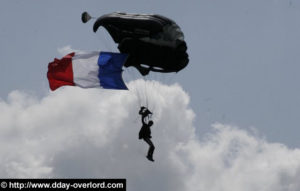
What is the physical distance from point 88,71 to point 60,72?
1860mm

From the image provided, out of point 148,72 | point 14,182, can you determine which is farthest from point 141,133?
point 14,182

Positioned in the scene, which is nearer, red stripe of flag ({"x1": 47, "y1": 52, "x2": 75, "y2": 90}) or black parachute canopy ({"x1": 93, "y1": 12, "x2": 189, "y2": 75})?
black parachute canopy ({"x1": 93, "y1": 12, "x2": 189, "y2": 75})

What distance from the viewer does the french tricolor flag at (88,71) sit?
51969mm

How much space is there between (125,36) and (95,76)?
12.4ft

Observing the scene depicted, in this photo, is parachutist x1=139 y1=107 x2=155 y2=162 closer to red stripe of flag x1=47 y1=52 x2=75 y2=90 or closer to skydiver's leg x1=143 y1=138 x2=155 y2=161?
skydiver's leg x1=143 y1=138 x2=155 y2=161

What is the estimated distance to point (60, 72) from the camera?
52969mm

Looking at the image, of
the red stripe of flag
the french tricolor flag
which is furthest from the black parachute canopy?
the red stripe of flag

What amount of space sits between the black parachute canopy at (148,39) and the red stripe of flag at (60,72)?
12.6ft

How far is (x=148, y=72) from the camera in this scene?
51.1 m

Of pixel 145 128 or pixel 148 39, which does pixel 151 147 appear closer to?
pixel 145 128

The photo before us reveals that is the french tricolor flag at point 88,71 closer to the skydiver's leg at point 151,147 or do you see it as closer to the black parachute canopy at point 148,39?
the black parachute canopy at point 148,39

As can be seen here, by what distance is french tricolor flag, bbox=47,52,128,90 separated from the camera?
51969 mm

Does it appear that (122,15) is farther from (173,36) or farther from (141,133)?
(141,133)

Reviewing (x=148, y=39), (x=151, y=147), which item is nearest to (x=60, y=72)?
(x=148, y=39)
